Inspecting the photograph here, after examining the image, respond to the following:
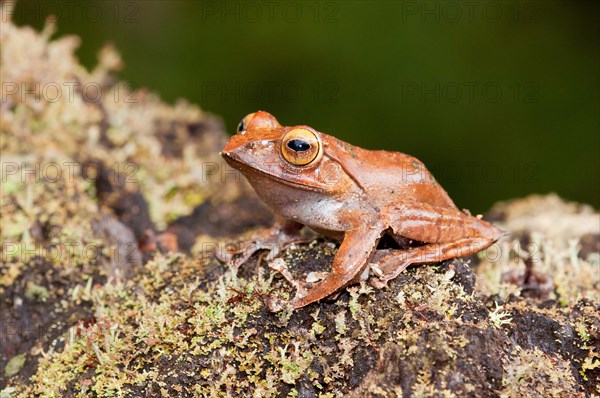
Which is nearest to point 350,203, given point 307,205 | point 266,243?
point 307,205

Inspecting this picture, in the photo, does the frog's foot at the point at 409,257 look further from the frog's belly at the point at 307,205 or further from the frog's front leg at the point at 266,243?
the frog's front leg at the point at 266,243

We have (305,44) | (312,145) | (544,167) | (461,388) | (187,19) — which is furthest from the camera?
(187,19)

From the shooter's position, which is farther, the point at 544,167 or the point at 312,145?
the point at 544,167

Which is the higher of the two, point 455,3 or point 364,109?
Result: point 455,3

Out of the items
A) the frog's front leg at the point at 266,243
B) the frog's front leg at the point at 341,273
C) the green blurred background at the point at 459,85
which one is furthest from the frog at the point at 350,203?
the green blurred background at the point at 459,85

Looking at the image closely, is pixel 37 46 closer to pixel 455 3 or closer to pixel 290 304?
pixel 290 304

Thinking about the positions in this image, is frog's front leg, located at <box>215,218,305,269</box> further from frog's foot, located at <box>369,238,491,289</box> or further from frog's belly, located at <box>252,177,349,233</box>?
frog's foot, located at <box>369,238,491,289</box>

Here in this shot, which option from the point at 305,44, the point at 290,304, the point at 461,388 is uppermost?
the point at 305,44

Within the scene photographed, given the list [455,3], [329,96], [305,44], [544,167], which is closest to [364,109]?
[329,96]
